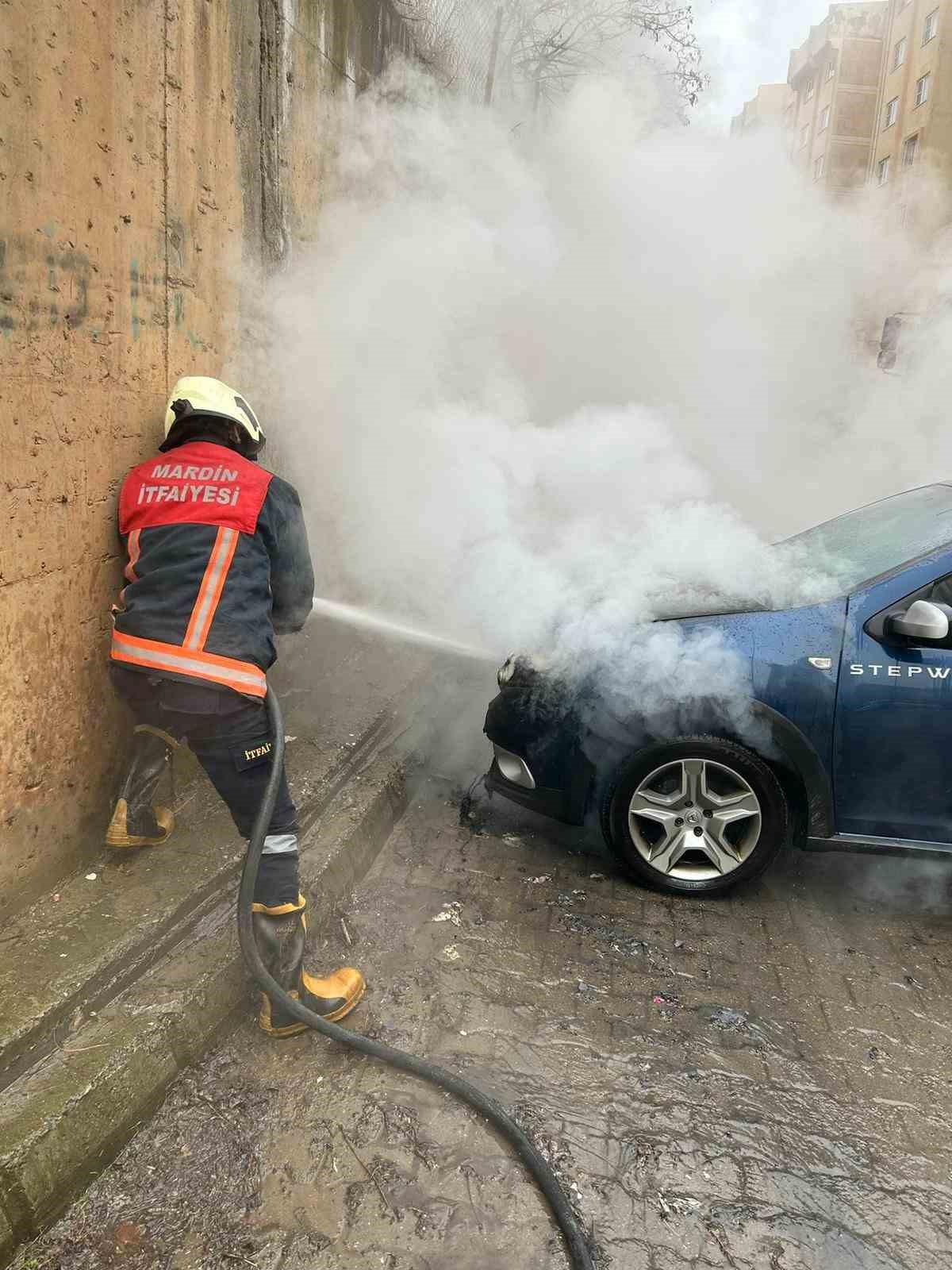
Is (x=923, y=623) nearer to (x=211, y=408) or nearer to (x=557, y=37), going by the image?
(x=211, y=408)

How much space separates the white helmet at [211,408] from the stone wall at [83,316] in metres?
0.30

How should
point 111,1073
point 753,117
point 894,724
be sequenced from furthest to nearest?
point 753,117, point 894,724, point 111,1073

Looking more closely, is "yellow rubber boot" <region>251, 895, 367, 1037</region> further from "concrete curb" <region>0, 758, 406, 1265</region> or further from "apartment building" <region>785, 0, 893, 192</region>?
"apartment building" <region>785, 0, 893, 192</region>

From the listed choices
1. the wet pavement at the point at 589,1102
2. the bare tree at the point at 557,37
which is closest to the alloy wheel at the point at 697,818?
the wet pavement at the point at 589,1102

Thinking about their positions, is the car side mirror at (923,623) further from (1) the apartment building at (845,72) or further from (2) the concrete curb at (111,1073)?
(1) the apartment building at (845,72)

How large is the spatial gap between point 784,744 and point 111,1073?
2647 millimetres

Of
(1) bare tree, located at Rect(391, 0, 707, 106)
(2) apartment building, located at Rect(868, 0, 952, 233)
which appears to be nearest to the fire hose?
(1) bare tree, located at Rect(391, 0, 707, 106)

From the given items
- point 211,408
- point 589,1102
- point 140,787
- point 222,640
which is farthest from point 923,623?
point 140,787

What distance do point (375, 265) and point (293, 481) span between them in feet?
5.23

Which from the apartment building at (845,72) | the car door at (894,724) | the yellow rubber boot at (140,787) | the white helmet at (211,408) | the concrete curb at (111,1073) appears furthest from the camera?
the apartment building at (845,72)

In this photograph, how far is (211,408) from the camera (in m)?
3.18

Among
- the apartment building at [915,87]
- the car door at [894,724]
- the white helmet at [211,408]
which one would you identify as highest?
the apartment building at [915,87]

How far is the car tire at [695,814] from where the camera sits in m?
3.63

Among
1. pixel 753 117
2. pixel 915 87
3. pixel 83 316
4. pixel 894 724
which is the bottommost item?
pixel 894 724
